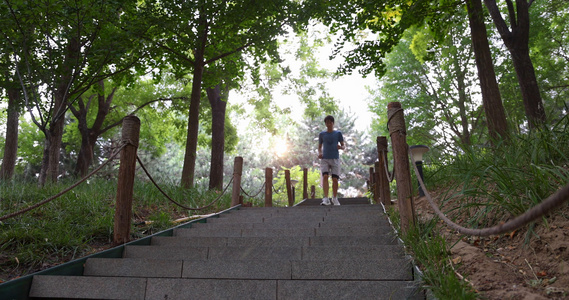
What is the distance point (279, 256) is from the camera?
11.2 ft

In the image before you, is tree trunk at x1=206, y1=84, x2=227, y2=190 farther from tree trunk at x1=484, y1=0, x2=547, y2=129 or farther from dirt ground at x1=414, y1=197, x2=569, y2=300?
dirt ground at x1=414, y1=197, x2=569, y2=300

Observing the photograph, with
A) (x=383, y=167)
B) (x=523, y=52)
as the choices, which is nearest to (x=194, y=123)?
(x=383, y=167)

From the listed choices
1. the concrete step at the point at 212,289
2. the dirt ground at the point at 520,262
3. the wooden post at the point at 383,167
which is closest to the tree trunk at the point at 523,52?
the wooden post at the point at 383,167

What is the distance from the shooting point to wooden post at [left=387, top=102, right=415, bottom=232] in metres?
3.51

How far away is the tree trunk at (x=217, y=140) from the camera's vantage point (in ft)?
41.3

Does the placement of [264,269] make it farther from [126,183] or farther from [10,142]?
[10,142]

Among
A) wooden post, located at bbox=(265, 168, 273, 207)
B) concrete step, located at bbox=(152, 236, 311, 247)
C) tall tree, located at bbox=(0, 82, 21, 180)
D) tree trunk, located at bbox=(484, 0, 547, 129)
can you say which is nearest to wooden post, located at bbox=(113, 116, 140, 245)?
concrete step, located at bbox=(152, 236, 311, 247)

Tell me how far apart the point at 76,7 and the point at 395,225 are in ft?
23.6

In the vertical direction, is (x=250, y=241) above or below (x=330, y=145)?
below

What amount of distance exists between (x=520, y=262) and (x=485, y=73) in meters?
5.66

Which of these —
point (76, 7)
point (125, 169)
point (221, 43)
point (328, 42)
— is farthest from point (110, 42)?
point (328, 42)

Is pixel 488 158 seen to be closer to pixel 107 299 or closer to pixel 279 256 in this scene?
pixel 279 256

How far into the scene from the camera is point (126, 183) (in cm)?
411

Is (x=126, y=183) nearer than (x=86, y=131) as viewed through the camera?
Yes
